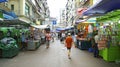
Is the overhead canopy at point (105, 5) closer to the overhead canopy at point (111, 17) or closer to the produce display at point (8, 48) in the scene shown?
the overhead canopy at point (111, 17)

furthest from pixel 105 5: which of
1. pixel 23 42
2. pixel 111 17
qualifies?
pixel 23 42

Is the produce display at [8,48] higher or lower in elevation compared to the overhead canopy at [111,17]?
lower

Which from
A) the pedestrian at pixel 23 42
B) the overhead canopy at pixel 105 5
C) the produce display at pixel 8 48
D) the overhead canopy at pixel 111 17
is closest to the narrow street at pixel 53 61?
the produce display at pixel 8 48

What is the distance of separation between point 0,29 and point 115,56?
375 inches

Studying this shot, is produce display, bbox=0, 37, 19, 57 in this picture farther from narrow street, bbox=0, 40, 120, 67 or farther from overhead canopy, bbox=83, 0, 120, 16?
overhead canopy, bbox=83, 0, 120, 16

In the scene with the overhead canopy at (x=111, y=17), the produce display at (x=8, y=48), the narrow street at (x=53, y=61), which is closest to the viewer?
the narrow street at (x=53, y=61)

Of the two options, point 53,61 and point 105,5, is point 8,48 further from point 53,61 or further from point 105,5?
point 105,5

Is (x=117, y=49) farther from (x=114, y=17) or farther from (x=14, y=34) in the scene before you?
(x=14, y=34)

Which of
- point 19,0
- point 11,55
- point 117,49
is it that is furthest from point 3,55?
point 19,0

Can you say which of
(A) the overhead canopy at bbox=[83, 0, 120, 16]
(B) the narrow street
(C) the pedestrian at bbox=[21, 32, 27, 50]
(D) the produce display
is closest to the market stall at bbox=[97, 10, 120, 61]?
(B) the narrow street

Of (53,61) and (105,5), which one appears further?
(53,61)

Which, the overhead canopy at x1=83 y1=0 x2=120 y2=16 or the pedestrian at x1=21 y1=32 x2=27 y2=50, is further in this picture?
the pedestrian at x1=21 y1=32 x2=27 y2=50

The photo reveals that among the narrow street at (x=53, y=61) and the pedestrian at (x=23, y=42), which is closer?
the narrow street at (x=53, y=61)

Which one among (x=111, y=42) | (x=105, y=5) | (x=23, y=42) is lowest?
(x=23, y=42)
